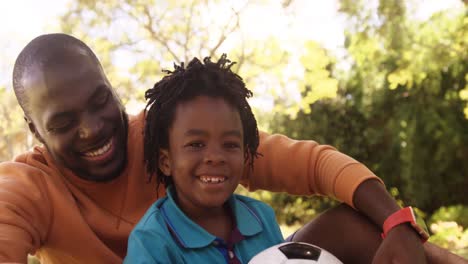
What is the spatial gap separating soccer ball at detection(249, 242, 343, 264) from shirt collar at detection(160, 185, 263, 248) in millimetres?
186

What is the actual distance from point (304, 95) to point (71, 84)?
9.16 m

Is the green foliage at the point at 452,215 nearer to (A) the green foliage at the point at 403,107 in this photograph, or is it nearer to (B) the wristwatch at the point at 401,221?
(A) the green foliage at the point at 403,107

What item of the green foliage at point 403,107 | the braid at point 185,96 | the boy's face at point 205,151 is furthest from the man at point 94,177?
the green foliage at point 403,107

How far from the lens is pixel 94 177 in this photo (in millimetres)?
2434

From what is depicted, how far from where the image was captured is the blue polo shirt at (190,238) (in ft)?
6.64

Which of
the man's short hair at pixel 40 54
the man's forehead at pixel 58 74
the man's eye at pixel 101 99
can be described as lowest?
the man's eye at pixel 101 99

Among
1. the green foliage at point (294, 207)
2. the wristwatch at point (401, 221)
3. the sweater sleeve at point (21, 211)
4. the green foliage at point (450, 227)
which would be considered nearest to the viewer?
the sweater sleeve at point (21, 211)

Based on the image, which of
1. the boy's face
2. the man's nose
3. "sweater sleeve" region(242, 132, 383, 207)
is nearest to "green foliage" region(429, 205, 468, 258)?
"sweater sleeve" region(242, 132, 383, 207)

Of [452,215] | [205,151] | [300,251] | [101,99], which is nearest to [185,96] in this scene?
[205,151]

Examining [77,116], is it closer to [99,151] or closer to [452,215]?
[99,151]

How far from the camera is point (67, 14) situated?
1009cm

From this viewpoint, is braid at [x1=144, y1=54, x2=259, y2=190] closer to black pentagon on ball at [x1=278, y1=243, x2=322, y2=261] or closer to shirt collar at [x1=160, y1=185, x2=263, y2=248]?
shirt collar at [x1=160, y1=185, x2=263, y2=248]

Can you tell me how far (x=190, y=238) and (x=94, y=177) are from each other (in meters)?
0.53

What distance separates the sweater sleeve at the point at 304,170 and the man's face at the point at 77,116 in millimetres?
610
